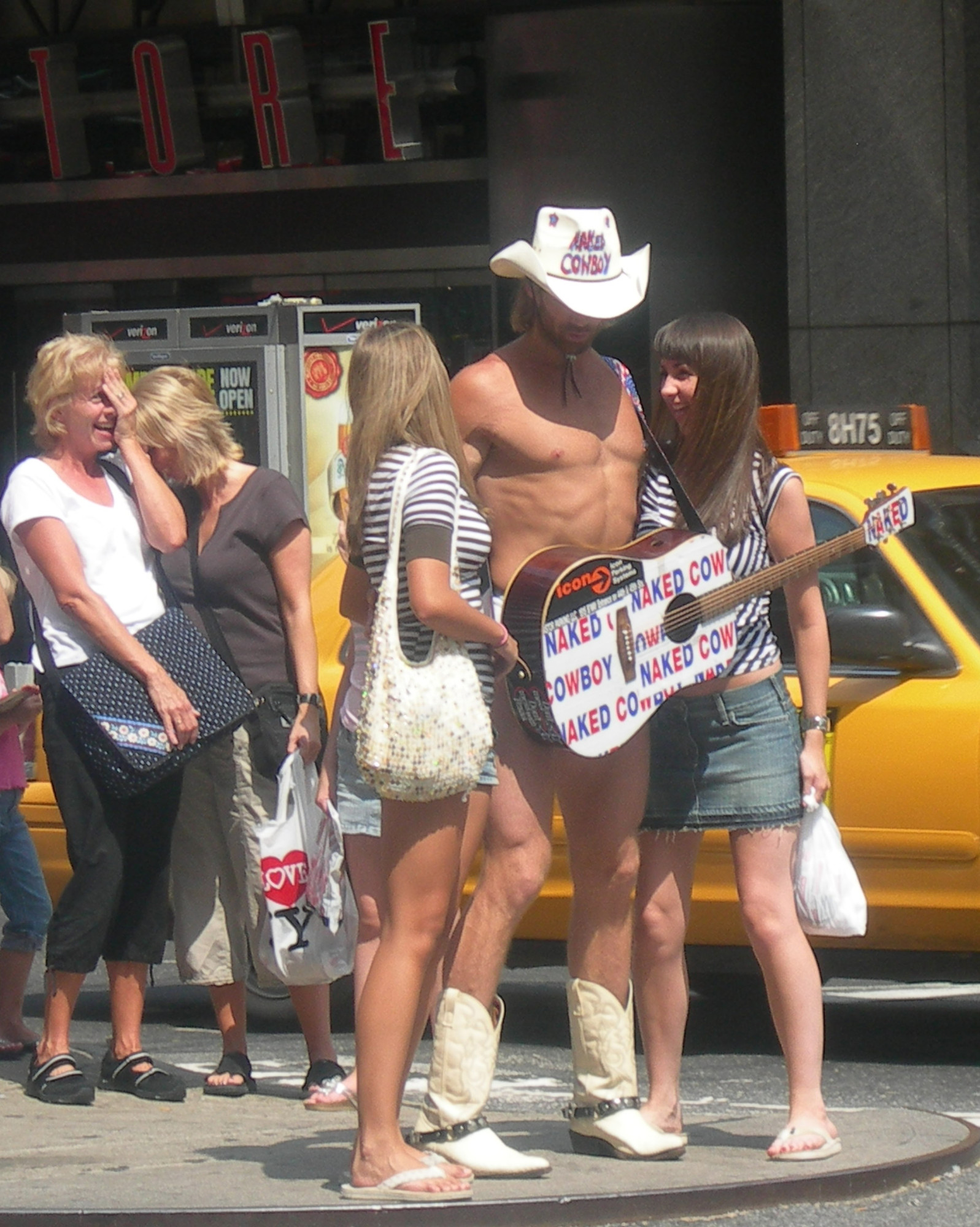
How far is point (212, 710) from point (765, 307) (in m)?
9.65

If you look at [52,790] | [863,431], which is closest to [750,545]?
[863,431]

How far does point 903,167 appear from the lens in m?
13.3

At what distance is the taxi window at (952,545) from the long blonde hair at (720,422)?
57.2 inches

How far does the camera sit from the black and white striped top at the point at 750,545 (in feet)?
16.2

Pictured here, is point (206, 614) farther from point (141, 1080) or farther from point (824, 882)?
point (824, 882)

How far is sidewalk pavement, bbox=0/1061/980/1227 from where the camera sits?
4.45m

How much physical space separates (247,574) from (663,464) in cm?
150

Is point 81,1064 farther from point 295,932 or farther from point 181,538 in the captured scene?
point 181,538

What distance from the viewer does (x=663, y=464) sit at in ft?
15.9

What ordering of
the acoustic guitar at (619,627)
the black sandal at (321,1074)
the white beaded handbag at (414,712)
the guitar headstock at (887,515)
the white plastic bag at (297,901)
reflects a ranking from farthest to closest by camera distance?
the black sandal at (321,1074)
the white plastic bag at (297,901)
the guitar headstock at (887,515)
the acoustic guitar at (619,627)
the white beaded handbag at (414,712)

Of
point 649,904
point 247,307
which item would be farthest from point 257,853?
point 247,307

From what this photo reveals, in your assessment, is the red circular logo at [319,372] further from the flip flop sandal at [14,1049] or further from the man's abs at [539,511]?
the man's abs at [539,511]

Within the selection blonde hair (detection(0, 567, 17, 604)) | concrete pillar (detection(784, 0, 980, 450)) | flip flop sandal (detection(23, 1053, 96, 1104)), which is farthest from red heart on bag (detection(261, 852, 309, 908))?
concrete pillar (detection(784, 0, 980, 450))

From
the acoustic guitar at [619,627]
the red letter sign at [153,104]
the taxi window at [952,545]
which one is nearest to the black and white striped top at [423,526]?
the acoustic guitar at [619,627]
